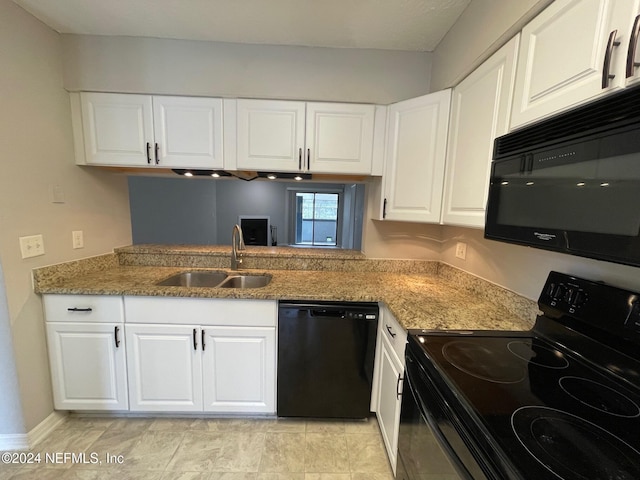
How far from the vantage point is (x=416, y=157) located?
1746 mm

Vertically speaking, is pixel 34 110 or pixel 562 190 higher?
pixel 34 110

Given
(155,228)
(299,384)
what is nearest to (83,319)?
(299,384)

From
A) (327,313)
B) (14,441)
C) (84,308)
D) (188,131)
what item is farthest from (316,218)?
(14,441)

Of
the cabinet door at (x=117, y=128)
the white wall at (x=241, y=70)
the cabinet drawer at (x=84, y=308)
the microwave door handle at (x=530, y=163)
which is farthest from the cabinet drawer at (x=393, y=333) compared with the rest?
the cabinet door at (x=117, y=128)

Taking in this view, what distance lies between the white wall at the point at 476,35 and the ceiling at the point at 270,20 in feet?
0.29

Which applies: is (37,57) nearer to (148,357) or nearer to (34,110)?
(34,110)

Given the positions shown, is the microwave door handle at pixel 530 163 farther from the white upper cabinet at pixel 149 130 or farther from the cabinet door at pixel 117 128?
the cabinet door at pixel 117 128

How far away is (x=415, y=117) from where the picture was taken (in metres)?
1.73

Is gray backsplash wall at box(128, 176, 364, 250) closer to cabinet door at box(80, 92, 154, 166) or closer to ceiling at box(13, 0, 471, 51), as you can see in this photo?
cabinet door at box(80, 92, 154, 166)

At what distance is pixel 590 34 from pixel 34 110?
2553 mm

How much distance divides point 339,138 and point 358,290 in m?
1.04

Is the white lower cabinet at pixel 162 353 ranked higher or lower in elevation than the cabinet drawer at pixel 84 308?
lower

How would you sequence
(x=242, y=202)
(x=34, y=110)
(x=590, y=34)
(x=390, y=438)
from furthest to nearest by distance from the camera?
(x=242, y=202)
(x=34, y=110)
(x=390, y=438)
(x=590, y=34)

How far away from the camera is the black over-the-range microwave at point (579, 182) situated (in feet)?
2.09
